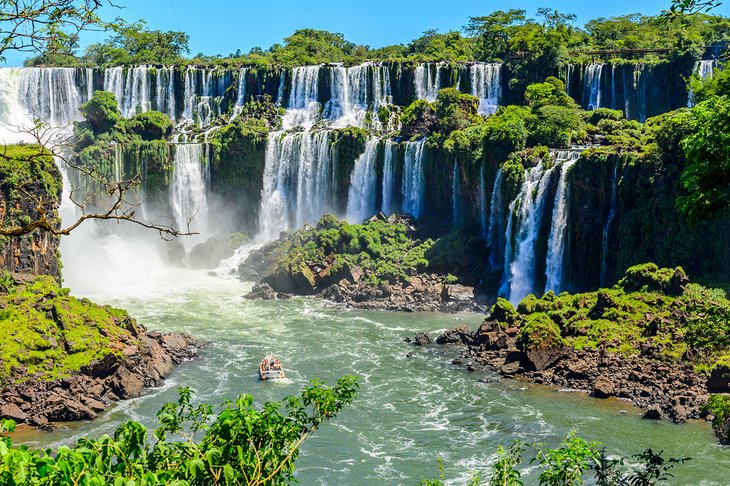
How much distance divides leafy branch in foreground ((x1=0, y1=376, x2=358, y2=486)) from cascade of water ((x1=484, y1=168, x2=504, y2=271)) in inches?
1556

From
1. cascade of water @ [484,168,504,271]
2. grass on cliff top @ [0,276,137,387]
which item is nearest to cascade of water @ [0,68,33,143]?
grass on cliff top @ [0,276,137,387]

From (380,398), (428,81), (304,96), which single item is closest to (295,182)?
(304,96)

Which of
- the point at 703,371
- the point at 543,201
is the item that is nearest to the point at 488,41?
the point at 543,201

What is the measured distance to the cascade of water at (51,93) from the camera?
226 ft

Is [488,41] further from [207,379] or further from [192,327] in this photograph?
[207,379]

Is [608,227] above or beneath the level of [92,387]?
above

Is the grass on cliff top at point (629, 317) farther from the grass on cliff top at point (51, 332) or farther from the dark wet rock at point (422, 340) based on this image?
the grass on cliff top at point (51, 332)

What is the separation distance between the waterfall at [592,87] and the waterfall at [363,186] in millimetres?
16868

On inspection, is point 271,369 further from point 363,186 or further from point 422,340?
point 363,186

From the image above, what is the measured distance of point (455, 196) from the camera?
55.5 m

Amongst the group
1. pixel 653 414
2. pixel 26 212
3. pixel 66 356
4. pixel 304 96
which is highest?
pixel 304 96

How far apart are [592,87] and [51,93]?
44.1 metres

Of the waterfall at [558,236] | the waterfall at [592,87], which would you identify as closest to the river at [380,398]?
the waterfall at [558,236]

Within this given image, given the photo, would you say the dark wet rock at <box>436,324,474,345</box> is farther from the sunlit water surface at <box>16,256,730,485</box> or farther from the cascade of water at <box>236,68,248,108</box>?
the cascade of water at <box>236,68,248,108</box>
